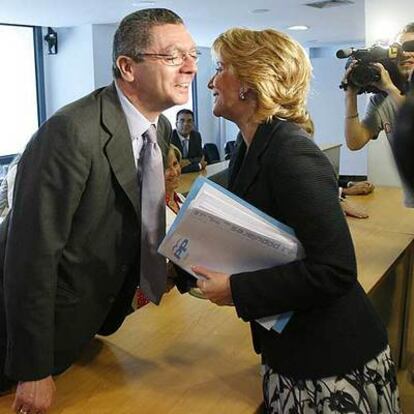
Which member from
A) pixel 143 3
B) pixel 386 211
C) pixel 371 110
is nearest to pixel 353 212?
pixel 386 211

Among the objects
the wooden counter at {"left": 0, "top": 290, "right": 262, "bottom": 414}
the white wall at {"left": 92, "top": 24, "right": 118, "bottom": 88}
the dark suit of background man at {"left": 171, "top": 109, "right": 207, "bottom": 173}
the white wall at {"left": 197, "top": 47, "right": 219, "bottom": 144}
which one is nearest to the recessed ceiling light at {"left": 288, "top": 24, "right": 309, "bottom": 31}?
the white wall at {"left": 197, "top": 47, "right": 219, "bottom": 144}

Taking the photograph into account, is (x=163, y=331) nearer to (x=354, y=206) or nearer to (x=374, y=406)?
(x=374, y=406)

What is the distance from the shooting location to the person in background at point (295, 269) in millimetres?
1010

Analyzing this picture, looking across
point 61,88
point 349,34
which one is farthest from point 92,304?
point 349,34

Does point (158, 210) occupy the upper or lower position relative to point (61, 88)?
lower

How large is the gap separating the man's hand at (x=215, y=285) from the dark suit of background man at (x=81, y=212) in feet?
0.57

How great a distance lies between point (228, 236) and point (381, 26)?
10.5 feet

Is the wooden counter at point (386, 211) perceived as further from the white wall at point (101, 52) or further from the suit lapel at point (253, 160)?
the white wall at point (101, 52)

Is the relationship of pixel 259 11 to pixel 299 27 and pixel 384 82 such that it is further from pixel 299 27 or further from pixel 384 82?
pixel 384 82

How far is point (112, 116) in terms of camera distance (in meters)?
1.12

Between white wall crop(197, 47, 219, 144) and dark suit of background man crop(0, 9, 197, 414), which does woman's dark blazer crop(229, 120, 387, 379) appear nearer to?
dark suit of background man crop(0, 9, 197, 414)

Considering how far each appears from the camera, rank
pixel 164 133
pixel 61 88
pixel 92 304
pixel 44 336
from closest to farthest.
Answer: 1. pixel 44 336
2. pixel 92 304
3. pixel 164 133
4. pixel 61 88

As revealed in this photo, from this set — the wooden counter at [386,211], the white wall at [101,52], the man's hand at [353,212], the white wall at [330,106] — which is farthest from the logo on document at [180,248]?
the white wall at [330,106]

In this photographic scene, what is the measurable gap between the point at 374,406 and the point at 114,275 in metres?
0.59
